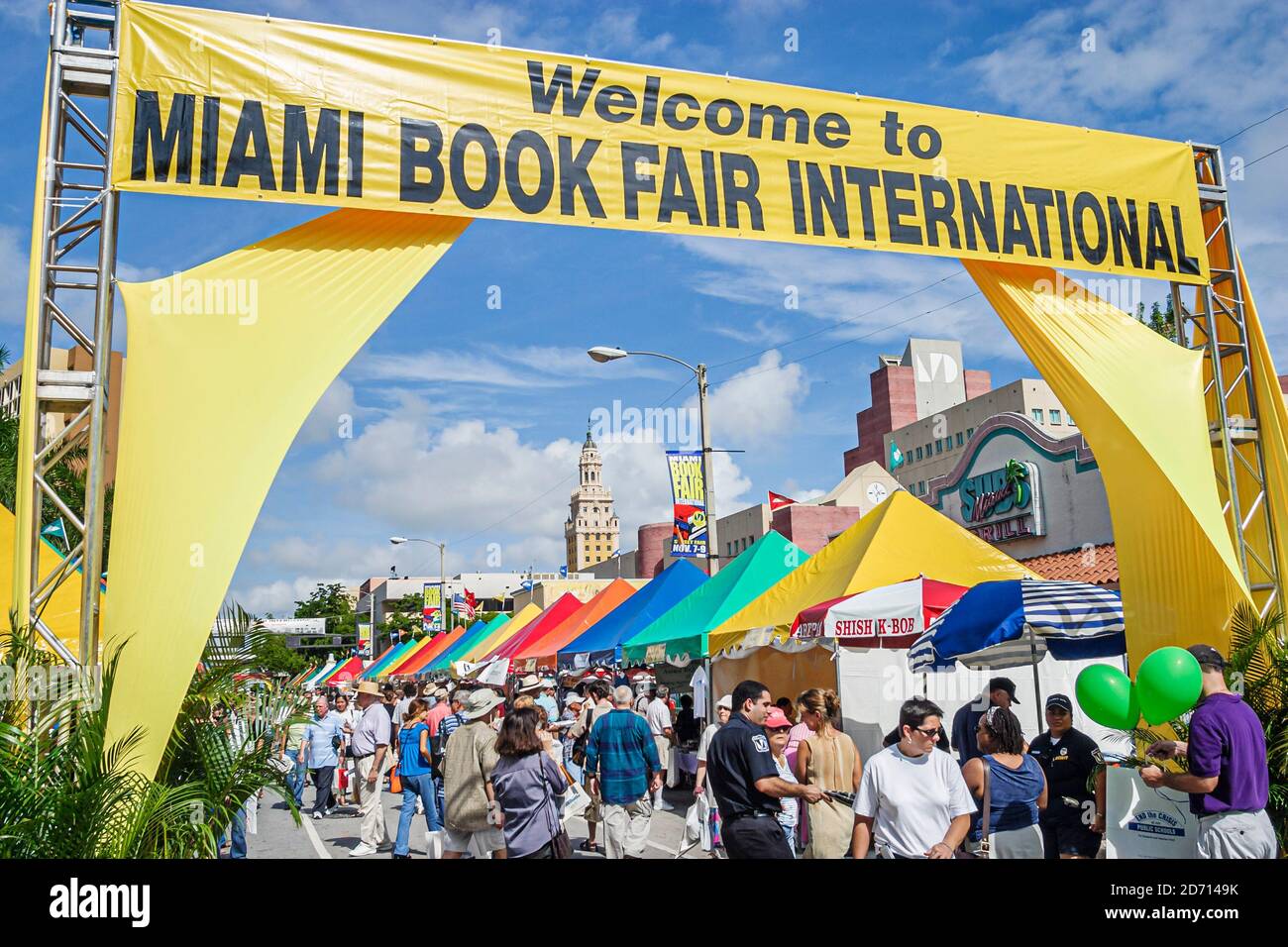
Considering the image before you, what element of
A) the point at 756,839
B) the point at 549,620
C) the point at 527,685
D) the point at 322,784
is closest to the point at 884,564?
the point at 527,685

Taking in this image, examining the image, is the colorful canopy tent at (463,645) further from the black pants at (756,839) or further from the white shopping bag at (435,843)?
the black pants at (756,839)

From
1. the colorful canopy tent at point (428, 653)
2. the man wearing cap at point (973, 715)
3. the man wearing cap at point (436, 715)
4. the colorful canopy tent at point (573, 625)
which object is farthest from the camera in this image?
the colorful canopy tent at point (428, 653)

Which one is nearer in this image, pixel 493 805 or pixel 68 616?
pixel 493 805

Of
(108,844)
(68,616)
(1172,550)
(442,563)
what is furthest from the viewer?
(442,563)

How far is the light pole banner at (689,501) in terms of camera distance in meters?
17.5

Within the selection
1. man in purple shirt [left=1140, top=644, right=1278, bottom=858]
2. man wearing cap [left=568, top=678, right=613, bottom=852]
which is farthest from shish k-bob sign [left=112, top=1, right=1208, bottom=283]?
man wearing cap [left=568, top=678, right=613, bottom=852]

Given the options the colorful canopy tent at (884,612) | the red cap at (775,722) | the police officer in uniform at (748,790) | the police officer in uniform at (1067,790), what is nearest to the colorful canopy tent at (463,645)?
the colorful canopy tent at (884,612)

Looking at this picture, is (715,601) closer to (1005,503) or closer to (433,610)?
(1005,503)

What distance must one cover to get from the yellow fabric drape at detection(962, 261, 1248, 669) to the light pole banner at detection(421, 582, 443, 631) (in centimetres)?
4123

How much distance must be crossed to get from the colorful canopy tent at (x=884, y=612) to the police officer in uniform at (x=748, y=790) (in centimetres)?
537

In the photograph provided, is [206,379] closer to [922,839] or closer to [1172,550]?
[922,839]

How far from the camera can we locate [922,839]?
18.6 ft
